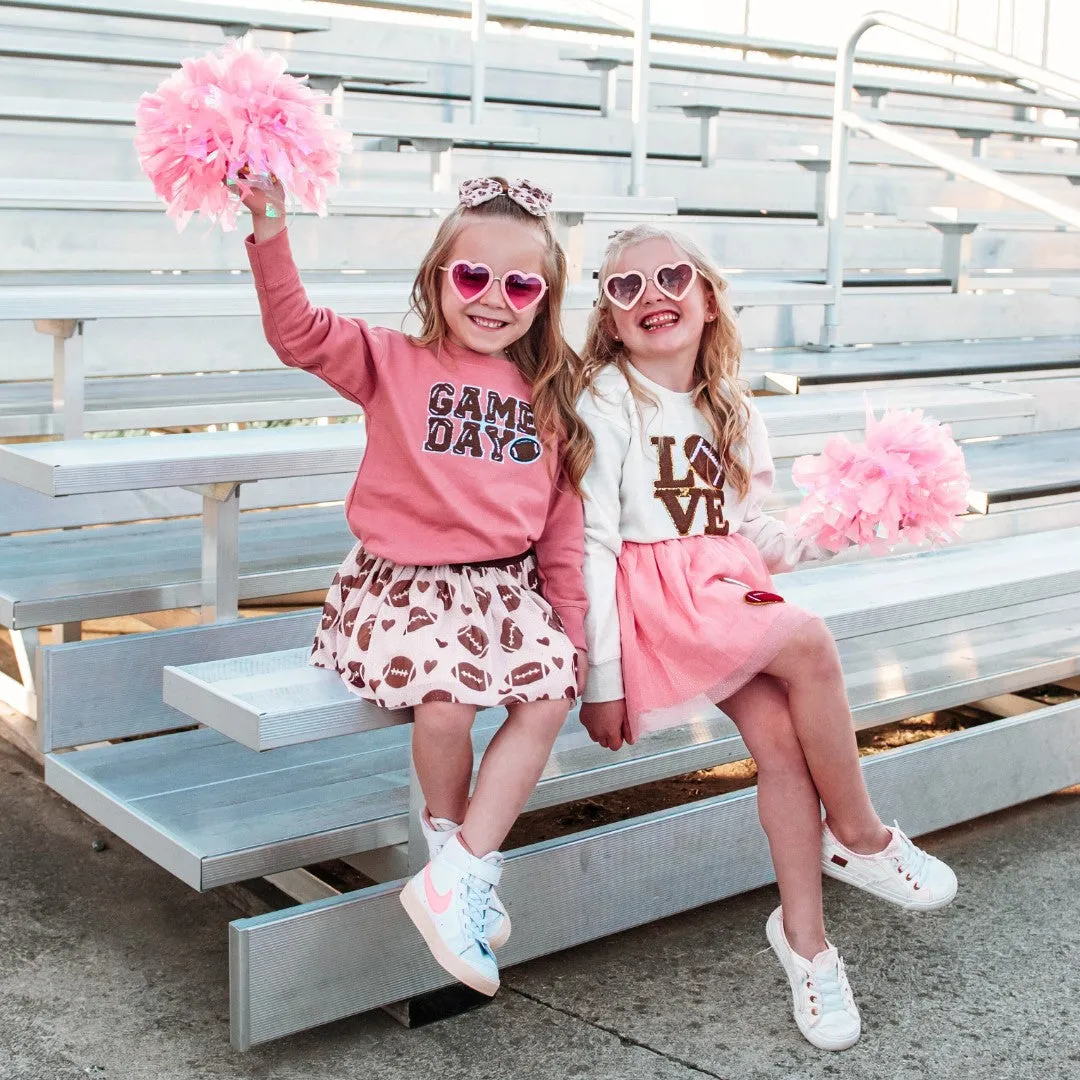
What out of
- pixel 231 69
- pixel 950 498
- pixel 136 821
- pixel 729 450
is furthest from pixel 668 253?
pixel 136 821

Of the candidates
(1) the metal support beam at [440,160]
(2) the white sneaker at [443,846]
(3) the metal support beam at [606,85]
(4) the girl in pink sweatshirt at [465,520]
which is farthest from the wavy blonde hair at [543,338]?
(3) the metal support beam at [606,85]

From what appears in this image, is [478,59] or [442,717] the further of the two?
[478,59]

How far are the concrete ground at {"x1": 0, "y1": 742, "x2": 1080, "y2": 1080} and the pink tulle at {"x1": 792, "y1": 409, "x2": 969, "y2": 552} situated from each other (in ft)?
2.21

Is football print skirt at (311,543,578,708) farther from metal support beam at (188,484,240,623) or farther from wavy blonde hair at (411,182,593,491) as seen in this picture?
metal support beam at (188,484,240,623)

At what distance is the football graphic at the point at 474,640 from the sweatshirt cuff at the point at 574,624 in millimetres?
141

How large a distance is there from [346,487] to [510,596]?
60.1 inches

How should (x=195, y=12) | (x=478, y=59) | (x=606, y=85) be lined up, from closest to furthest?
(x=195, y=12) → (x=478, y=59) → (x=606, y=85)

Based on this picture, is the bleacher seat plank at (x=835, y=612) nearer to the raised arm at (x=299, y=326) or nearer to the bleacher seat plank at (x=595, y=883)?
the bleacher seat plank at (x=595, y=883)

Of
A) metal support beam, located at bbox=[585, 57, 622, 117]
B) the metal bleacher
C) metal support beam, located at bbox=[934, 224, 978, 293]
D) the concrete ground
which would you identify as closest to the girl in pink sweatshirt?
the metal bleacher

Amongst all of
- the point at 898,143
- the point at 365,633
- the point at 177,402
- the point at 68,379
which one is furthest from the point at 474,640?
the point at 898,143

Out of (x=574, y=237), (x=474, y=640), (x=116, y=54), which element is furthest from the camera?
(x=116, y=54)

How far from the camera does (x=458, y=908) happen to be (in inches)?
73.0

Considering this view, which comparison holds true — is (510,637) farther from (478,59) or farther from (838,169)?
(478,59)

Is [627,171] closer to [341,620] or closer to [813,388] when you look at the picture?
[813,388]
